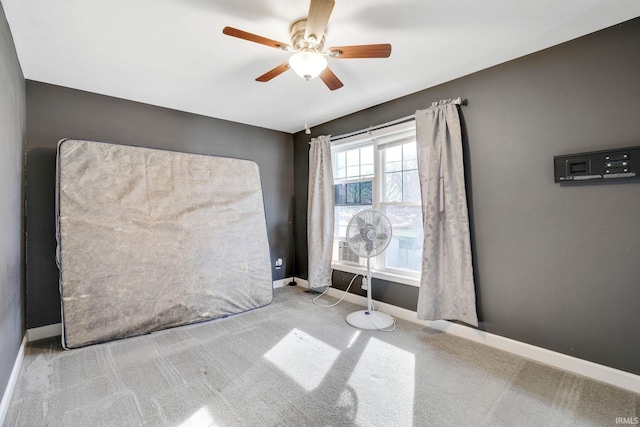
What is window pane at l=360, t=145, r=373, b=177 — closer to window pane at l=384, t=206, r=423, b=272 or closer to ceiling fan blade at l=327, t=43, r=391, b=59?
window pane at l=384, t=206, r=423, b=272

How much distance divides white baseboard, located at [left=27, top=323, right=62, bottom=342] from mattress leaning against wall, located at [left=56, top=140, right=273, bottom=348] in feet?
1.51

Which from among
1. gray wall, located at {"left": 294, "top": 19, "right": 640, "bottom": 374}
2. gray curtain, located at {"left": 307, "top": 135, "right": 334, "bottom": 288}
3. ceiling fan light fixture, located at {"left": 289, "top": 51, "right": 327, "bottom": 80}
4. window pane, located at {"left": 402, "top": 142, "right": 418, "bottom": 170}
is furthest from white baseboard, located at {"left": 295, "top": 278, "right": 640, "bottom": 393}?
ceiling fan light fixture, located at {"left": 289, "top": 51, "right": 327, "bottom": 80}

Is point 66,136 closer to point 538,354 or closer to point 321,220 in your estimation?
point 321,220

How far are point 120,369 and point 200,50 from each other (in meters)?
2.35

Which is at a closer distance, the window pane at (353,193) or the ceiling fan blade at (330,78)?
the ceiling fan blade at (330,78)

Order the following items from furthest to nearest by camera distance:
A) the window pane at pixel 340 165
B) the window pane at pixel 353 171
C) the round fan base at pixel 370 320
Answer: the window pane at pixel 340 165
the window pane at pixel 353 171
the round fan base at pixel 370 320

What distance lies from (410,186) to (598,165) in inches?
56.5

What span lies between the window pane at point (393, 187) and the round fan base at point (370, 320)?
1.23 meters

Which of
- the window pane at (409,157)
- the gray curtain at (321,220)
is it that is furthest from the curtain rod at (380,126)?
the window pane at (409,157)

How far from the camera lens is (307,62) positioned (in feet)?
5.68

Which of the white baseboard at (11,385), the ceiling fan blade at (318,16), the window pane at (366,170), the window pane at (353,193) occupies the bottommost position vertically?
the white baseboard at (11,385)

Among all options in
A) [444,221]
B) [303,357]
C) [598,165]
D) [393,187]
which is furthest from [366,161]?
[303,357]

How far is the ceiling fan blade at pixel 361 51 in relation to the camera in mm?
1664

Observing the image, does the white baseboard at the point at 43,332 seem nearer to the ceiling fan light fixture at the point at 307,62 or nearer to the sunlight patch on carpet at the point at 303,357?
the sunlight patch on carpet at the point at 303,357
